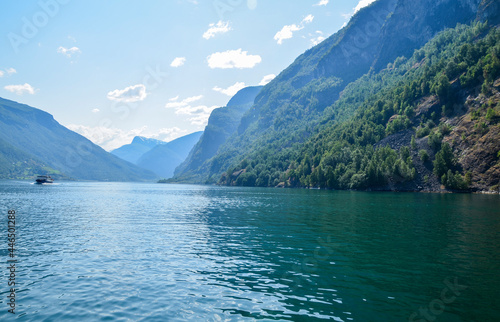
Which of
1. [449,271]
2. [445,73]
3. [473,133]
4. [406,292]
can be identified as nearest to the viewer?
[406,292]

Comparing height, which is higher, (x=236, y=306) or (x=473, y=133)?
(x=473, y=133)

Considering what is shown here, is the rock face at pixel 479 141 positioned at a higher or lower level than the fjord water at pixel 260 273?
higher

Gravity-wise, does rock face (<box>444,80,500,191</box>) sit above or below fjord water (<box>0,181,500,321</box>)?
above

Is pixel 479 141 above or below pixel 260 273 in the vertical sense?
above

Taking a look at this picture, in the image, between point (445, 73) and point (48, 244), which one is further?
point (445, 73)

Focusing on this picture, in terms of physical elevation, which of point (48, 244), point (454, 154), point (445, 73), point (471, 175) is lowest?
point (48, 244)

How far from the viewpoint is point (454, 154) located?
505 ft

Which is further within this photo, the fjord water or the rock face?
the rock face

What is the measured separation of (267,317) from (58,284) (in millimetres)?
18344

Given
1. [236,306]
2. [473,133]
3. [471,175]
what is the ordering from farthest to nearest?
[473,133] < [471,175] < [236,306]

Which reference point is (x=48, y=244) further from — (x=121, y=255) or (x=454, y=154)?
(x=454, y=154)

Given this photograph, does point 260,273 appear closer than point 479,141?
Yes

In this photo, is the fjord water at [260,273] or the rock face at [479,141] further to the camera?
the rock face at [479,141]

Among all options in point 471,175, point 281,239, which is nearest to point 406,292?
point 281,239
